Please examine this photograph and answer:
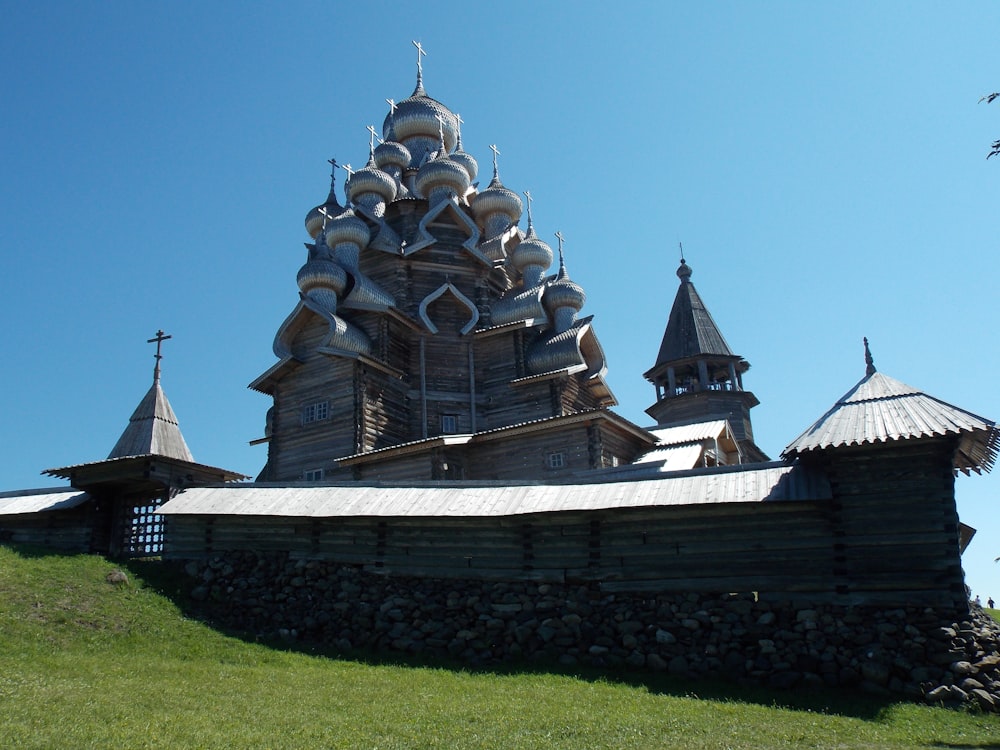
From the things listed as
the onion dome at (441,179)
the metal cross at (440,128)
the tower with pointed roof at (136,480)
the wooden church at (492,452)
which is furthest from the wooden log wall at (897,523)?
the metal cross at (440,128)

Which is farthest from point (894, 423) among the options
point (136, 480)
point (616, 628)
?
point (136, 480)

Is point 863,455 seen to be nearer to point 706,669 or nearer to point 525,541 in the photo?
point 706,669

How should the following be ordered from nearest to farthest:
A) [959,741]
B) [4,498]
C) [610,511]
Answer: [959,741] < [610,511] < [4,498]

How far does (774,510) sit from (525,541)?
3.89 meters

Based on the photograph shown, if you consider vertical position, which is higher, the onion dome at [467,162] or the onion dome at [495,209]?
the onion dome at [467,162]

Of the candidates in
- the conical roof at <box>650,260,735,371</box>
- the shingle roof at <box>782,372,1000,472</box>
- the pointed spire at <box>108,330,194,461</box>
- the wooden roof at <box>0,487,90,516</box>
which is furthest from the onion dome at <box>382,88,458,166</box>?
the shingle roof at <box>782,372,1000,472</box>

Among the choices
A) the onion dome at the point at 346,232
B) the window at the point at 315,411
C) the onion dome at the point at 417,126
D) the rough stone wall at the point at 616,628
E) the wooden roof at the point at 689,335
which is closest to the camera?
the rough stone wall at the point at 616,628

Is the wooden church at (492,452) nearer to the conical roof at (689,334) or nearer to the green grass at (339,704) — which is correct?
the conical roof at (689,334)

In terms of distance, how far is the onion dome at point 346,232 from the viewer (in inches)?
1051

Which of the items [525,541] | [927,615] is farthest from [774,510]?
[525,541]

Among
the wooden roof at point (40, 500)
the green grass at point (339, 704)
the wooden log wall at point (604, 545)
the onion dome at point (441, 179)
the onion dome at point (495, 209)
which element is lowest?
the green grass at point (339, 704)

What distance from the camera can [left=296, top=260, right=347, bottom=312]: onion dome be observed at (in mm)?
25016

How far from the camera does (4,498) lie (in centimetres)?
1977

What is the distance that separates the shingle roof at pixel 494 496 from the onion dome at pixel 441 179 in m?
15.5
